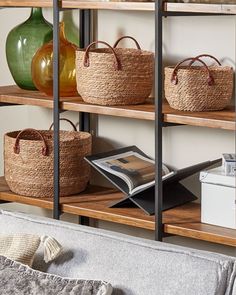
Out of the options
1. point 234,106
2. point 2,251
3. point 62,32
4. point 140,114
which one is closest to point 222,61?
point 234,106

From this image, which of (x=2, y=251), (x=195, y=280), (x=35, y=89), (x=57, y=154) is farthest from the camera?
(x=35, y=89)

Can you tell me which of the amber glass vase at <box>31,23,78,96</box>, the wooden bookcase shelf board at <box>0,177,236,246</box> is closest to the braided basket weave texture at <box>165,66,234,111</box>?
the wooden bookcase shelf board at <box>0,177,236,246</box>

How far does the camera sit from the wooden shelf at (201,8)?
253 centimetres

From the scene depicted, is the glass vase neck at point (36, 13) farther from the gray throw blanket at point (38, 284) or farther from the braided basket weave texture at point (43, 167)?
the gray throw blanket at point (38, 284)

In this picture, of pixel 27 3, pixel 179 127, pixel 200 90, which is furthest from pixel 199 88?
pixel 27 3

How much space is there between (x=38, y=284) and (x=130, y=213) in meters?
0.90

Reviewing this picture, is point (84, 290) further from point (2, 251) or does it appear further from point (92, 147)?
point (92, 147)

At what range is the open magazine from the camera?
294 cm

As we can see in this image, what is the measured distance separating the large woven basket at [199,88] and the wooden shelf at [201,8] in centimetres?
17

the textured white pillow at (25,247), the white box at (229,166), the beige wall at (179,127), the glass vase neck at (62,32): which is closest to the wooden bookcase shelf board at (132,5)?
the glass vase neck at (62,32)

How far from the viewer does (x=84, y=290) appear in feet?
6.59

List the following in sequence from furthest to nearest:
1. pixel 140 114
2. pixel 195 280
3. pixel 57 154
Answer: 1. pixel 57 154
2. pixel 140 114
3. pixel 195 280

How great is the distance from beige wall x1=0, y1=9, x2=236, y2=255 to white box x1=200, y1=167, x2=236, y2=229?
10.1 inches

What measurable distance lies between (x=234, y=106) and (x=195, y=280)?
101 centimetres
